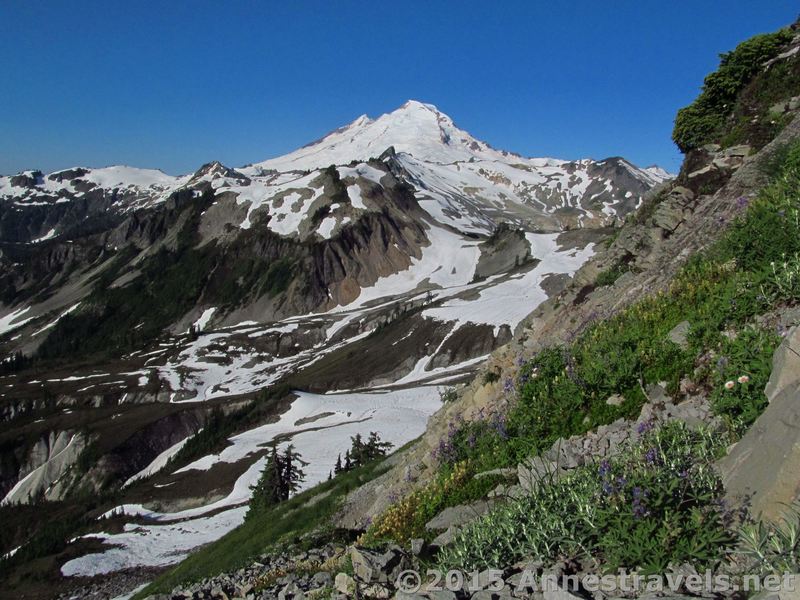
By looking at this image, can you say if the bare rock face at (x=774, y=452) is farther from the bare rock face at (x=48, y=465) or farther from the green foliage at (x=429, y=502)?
the bare rock face at (x=48, y=465)

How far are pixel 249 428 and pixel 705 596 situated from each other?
278 ft

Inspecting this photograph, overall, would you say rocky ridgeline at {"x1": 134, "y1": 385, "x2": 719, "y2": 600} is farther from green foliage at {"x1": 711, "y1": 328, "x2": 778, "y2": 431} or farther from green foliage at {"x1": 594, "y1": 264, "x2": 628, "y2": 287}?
green foliage at {"x1": 594, "y1": 264, "x2": 628, "y2": 287}

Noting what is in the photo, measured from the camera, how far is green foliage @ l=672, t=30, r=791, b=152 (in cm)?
2406

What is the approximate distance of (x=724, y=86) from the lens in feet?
80.6

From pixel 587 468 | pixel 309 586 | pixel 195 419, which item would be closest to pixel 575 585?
pixel 587 468

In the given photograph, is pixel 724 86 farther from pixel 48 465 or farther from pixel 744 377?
pixel 48 465

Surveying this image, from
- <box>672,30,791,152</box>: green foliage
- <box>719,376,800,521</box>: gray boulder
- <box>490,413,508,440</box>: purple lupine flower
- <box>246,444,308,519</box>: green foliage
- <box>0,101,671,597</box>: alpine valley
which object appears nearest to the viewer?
<box>719,376,800,521</box>: gray boulder

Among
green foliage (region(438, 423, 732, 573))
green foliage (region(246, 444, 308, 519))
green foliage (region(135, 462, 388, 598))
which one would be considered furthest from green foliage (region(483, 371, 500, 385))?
green foliage (region(246, 444, 308, 519))

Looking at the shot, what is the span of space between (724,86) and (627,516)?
85.7 ft

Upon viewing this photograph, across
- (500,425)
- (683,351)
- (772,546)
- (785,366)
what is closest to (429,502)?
(500,425)

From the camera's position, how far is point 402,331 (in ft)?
382

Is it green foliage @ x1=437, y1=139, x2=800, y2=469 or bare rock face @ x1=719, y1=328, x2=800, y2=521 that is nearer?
bare rock face @ x1=719, y1=328, x2=800, y2=521

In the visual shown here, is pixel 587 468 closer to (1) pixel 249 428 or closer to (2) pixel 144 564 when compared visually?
(2) pixel 144 564

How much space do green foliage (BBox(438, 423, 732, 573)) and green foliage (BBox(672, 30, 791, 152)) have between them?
22752 mm
